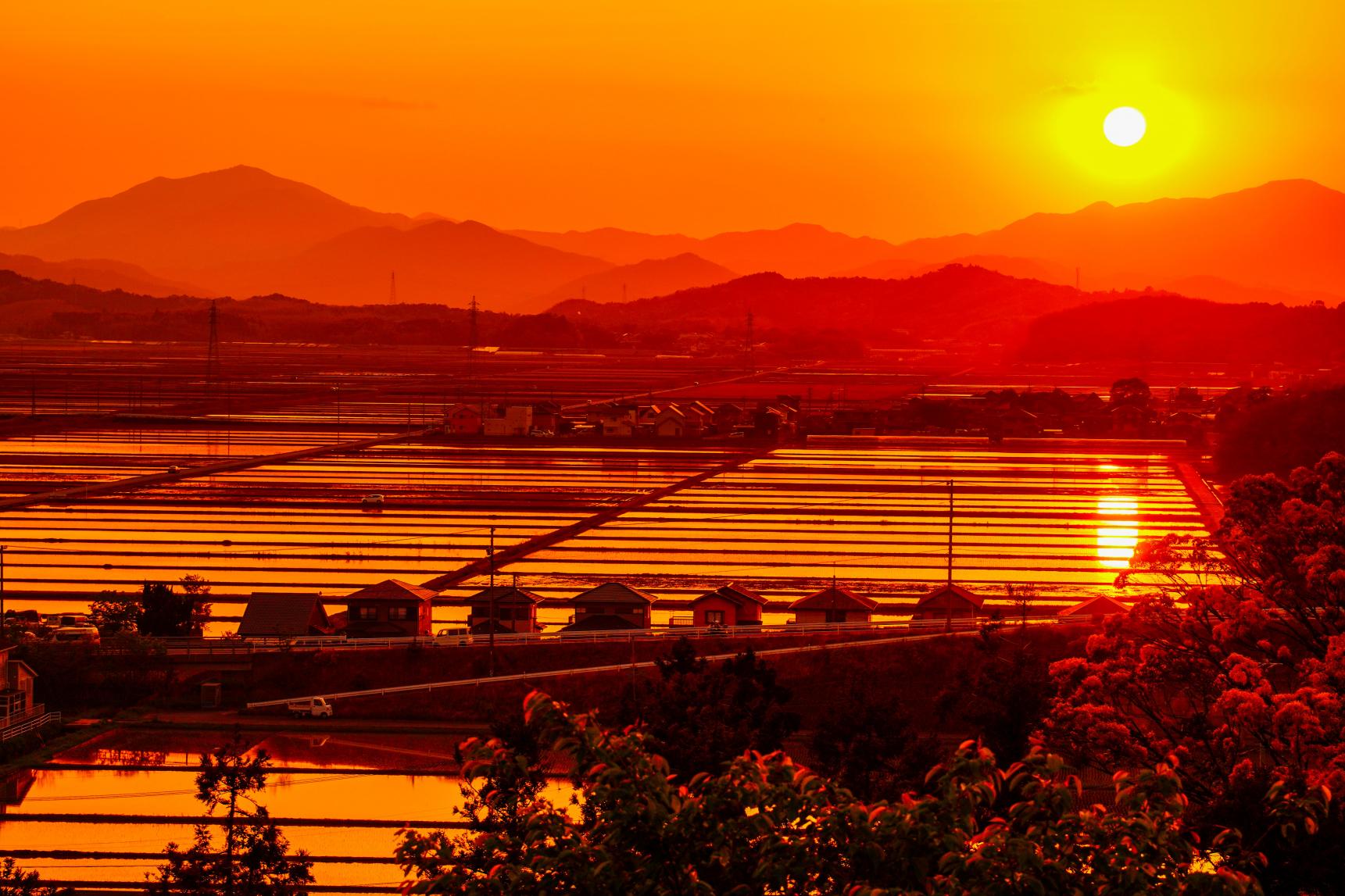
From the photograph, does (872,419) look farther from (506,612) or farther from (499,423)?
(506,612)

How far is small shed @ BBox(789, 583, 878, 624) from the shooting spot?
14.8 metres

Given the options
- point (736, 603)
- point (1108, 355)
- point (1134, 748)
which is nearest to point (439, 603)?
point (736, 603)

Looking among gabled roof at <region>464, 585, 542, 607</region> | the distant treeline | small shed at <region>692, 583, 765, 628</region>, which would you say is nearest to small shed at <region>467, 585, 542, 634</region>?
gabled roof at <region>464, 585, 542, 607</region>

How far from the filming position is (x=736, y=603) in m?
14.8

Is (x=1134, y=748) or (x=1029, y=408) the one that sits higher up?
(x=1029, y=408)

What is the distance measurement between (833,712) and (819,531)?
12.5 metres

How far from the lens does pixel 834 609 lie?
583 inches

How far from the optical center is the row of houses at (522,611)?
14.4m

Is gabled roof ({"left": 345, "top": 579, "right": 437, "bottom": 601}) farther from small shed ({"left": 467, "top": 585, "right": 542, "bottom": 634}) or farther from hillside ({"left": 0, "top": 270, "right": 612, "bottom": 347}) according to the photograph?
hillside ({"left": 0, "top": 270, "right": 612, "bottom": 347})

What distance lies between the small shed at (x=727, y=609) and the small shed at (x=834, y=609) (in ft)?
1.55

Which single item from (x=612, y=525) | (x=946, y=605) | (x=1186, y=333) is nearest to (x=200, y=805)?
(x=946, y=605)

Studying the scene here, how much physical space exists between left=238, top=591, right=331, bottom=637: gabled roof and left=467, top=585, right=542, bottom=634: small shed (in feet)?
4.64

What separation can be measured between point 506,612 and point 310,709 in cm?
241

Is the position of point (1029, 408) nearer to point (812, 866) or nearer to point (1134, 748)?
point (1134, 748)
